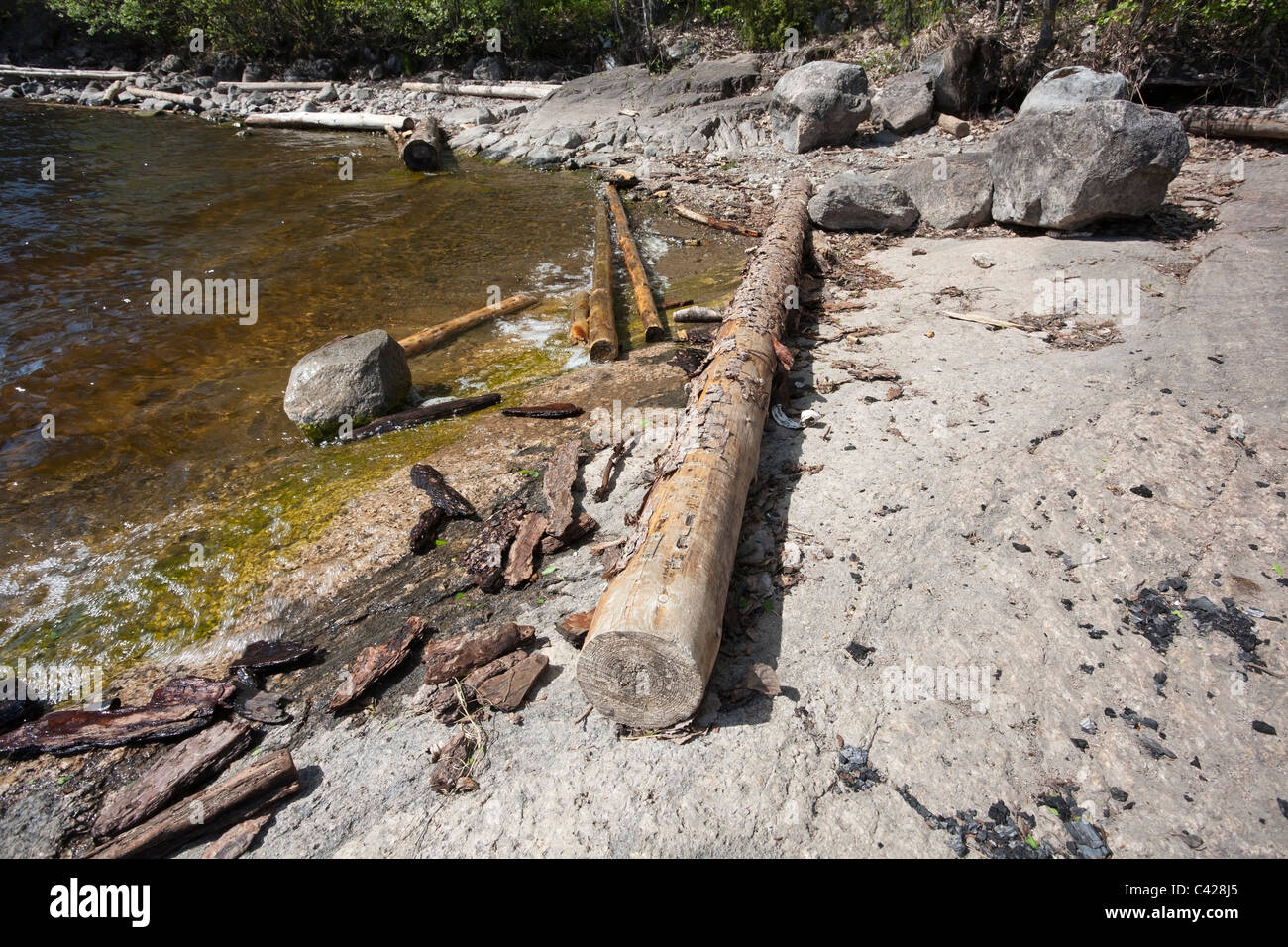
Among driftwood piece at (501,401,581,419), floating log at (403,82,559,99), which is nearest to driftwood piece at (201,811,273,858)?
driftwood piece at (501,401,581,419)

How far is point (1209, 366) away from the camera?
5180 millimetres

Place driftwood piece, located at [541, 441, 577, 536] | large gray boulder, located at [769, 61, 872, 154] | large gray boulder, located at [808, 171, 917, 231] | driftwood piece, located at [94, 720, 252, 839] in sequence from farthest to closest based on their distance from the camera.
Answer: large gray boulder, located at [769, 61, 872, 154]
large gray boulder, located at [808, 171, 917, 231]
driftwood piece, located at [541, 441, 577, 536]
driftwood piece, located at [94, 720, 252, 839]

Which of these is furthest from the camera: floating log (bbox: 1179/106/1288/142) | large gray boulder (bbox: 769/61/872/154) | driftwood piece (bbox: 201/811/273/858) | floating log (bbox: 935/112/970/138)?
large gray boulder (bbox: 769/61/872/154)

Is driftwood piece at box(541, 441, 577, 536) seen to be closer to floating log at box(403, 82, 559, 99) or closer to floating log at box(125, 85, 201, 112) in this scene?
floating log at box(403, 82, 559, 99)

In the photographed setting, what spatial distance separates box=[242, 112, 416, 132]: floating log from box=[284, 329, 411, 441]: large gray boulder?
18275 mm

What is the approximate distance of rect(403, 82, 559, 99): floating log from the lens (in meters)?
22.5

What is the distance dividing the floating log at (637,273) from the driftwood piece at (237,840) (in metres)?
6.17

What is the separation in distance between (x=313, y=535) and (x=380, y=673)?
5.78 ft

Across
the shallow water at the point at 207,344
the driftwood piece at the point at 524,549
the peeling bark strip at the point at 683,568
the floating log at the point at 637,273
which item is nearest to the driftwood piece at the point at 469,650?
the driftwood piece at the point at 524,549

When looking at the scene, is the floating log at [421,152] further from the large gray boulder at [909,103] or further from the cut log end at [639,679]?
the cut log end at [639,679]

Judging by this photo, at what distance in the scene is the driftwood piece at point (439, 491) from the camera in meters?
5.21

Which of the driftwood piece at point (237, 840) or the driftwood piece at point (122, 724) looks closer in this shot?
the driftwood piece at point (237, 840)

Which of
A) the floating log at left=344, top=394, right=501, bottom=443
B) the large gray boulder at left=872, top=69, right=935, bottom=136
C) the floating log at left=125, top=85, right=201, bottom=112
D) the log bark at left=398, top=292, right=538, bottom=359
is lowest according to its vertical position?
the floating log at left=344, top=394, right=501, bottom=443

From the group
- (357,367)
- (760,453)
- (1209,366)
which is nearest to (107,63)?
(357,367)
